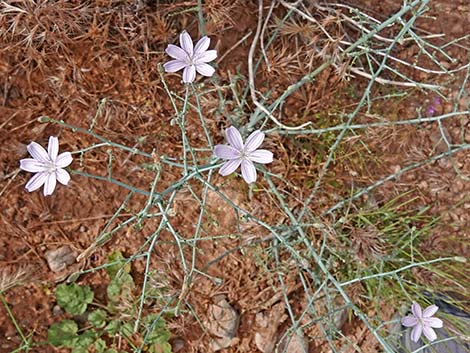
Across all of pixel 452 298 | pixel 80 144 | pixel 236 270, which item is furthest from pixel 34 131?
pixel 452 298

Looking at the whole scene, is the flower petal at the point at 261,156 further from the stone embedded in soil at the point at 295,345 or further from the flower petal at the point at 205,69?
the stone embedded in soil at the point at 295,345

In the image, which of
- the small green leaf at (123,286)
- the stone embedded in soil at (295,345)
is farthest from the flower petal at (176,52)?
the stone embedded in soil at (295,345)

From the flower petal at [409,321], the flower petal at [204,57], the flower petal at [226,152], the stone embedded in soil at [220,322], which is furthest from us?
the stone embedded in soil at [220,322]

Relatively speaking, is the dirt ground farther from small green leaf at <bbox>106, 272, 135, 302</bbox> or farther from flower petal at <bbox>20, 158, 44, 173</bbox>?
flower petal at <bbox>20, 158, 44, 173</bbox>

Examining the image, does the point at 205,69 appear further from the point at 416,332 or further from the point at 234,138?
the point at 416,332

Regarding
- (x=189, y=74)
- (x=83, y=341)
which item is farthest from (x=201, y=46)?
(x=83, y=341)

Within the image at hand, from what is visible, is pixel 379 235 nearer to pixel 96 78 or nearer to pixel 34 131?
pixel 96 78
